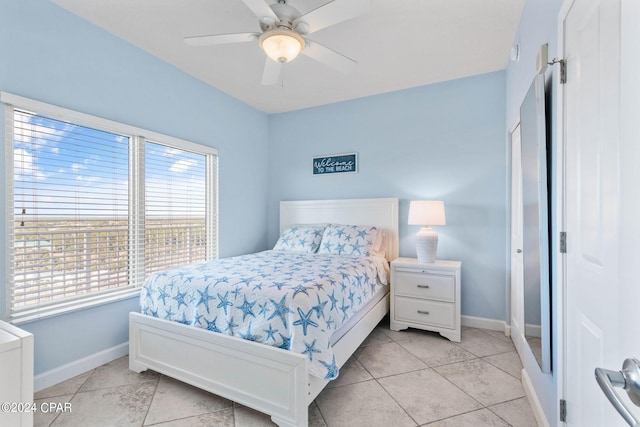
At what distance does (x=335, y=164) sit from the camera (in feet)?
12.5

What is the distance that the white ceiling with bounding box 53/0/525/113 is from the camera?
2.07 metres

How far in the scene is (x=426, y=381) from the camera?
2.08 meters

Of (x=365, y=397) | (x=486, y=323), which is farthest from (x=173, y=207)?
(x=486, y=323)

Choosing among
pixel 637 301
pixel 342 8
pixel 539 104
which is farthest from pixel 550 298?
pixel 342 8

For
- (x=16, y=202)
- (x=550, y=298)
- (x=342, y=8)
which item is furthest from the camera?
(x=16, y=202)

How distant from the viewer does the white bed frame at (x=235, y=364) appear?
1585 mm

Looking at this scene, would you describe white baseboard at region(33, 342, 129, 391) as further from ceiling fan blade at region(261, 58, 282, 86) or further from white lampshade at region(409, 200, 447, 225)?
white lampshade at region(409, 200, 447, 225)

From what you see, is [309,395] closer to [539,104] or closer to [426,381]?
[426,381]

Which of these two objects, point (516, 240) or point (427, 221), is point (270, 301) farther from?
point (516, 240)

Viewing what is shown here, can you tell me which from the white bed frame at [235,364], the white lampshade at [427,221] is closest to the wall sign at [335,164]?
the white lampshade at [427,221]

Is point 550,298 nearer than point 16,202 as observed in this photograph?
Yes

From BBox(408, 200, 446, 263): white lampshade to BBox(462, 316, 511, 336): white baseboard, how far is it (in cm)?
82

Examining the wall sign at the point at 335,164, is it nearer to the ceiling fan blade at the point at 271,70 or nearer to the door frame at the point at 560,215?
the ceiling fan blade at the point at 271,70

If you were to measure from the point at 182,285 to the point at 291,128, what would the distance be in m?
2.76
